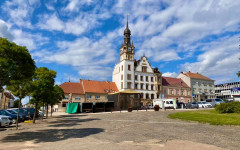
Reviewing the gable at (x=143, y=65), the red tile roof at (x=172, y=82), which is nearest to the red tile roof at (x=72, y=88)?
the gable at (x=143, y=65)

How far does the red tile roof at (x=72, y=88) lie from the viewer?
5379 cm

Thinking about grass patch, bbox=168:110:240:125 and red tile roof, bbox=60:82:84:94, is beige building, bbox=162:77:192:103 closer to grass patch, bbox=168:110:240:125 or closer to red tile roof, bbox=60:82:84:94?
red tile roof, bbox=60:82:84:94

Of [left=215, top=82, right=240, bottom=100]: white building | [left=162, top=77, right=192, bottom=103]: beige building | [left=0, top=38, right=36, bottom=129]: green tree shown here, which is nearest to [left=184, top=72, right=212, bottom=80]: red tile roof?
[left=162, top=77, right=192, bottom=103]: beige building

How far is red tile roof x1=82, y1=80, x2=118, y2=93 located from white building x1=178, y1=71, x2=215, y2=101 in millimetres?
29645

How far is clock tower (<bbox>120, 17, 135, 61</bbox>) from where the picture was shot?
6197cm

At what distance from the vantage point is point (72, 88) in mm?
55344

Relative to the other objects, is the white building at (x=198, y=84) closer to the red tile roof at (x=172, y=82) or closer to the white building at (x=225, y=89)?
the red tile roof at (x=172, y=82)

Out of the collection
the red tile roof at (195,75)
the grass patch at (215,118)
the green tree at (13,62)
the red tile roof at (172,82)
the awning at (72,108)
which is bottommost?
the awning at (72,108)

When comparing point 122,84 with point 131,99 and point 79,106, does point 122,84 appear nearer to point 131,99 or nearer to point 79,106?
point 131,99

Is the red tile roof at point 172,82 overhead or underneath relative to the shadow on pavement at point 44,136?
overhead

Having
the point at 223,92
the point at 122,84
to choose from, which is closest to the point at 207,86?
the point at 122,84

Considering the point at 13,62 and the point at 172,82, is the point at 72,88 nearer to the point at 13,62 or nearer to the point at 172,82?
the point at 172,82

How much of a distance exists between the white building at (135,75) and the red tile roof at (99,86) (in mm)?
2452

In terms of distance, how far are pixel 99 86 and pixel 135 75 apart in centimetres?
1267
